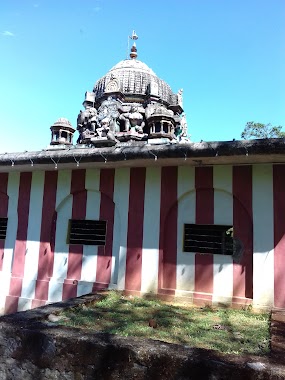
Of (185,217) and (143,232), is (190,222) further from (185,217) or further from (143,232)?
(143,232)

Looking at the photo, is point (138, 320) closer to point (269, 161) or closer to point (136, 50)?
point (269, 161)

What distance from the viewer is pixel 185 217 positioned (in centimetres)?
648

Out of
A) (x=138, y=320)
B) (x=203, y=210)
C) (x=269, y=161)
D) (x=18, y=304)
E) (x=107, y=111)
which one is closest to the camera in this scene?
(x=138, y=320)

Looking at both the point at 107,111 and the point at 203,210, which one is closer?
the point at 203,210

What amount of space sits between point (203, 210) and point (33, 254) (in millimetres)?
4151

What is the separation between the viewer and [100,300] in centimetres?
552

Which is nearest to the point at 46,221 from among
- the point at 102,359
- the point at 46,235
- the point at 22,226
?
the point at 46,235

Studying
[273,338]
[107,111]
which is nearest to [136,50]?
[107,111]

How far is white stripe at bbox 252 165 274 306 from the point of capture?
5.67 m

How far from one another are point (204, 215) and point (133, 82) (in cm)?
1568

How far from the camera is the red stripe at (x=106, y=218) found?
6.91 m

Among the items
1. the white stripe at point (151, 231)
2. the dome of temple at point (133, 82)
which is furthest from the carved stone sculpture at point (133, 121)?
the white stripe at point (151, 231)

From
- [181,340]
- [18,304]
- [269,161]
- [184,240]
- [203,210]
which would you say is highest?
[269,161]

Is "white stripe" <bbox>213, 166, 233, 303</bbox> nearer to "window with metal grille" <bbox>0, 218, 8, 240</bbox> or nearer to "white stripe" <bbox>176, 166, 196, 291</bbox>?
"white stripe" <bbox>176, 166, 196, 291</bbox>
